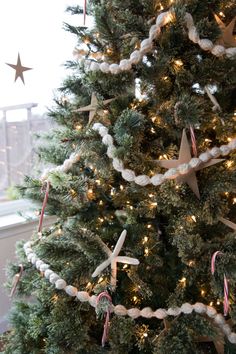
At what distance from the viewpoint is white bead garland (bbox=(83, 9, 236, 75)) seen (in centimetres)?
75

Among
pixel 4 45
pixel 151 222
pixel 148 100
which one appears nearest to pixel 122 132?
pixel 148 100

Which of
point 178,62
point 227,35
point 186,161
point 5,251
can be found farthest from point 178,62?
point 5,251

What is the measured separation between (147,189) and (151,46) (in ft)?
1.08

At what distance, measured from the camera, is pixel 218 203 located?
0.77 meters

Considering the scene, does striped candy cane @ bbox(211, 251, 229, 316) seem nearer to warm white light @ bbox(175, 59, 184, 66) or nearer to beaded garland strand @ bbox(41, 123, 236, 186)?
beaded garland strand @ bbox(41, 123, 236, 186)

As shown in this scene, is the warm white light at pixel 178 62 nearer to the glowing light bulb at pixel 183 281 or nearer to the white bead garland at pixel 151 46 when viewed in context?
the white bead garland at pixel 151 46

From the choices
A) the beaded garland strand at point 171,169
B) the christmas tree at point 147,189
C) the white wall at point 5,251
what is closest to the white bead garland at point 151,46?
the christmas tree at point 147,189

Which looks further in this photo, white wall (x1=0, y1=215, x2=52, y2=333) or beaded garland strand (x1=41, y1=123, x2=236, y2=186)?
white wall (x1=0, y1=215, x2=52, y2=333)

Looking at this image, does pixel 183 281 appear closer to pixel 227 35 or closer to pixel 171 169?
pixel 171 169

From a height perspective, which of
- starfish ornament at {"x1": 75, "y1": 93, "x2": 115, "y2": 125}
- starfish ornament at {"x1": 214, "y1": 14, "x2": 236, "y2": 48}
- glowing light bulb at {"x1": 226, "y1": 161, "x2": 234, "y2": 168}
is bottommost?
glowing light bulb at {"x1": 226, "y1": 161, "x2": 234, "y2": 168}

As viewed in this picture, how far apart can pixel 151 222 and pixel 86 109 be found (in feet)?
1.11

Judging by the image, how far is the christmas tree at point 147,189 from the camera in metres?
0.76

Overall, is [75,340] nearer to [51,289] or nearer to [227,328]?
[51,289]

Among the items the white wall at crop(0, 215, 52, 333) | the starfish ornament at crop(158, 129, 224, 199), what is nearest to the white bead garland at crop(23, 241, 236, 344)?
the starfish ornament at crop(158, 129, 224, 199)
